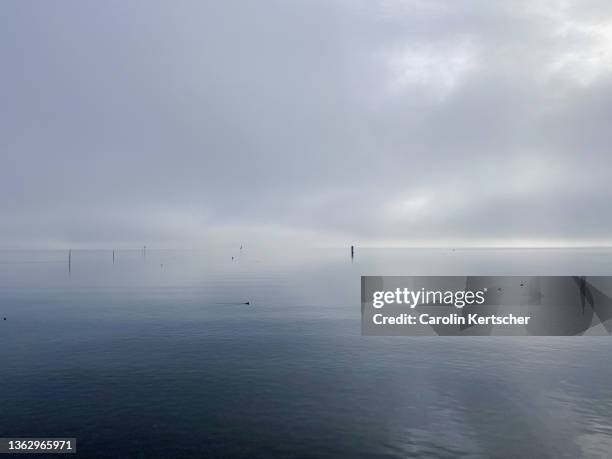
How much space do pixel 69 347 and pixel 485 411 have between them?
177 ft

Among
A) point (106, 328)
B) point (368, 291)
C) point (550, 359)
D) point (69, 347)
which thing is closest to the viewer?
point (550, 359)

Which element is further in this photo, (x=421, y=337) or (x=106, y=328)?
(x=106, y=328)

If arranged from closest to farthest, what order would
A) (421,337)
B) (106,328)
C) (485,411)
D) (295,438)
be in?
(295,438)
(485,411)
(421,337)
(106,328)

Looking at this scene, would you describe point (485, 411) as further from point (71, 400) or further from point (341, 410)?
point (71, 400)

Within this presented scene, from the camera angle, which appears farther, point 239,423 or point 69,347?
point 69,347

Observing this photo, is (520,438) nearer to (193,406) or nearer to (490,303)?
(193,406)

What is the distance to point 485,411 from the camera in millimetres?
34719

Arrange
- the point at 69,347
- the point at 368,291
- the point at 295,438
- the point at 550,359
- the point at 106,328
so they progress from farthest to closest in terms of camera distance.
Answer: the point at 368,291 < the point at 106,328 < the point at 69,347 < the point at 550,359 < the point at 295,438

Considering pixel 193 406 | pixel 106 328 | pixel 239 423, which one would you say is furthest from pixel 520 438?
pixel 106 328

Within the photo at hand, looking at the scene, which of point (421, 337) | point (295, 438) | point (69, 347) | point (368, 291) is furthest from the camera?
point (368, 291)

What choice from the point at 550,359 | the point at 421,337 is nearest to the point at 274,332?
the point at 421,337

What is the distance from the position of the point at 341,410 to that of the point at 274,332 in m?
33.8

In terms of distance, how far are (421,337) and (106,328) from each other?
177ft

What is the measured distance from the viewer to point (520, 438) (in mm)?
29859
